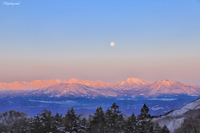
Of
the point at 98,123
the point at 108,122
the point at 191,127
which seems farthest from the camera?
the point at 191,127

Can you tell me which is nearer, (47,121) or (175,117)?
(47,121)

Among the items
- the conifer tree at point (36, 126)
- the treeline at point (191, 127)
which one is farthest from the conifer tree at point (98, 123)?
the treeline at point (191, 127)

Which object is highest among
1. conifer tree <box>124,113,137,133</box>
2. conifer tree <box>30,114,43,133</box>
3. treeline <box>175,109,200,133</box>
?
conifer tree <box>30,114,43,133</box>

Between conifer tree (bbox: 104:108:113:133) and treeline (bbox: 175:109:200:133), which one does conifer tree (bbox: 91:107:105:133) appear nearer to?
conifer tree (bbox: 104:108:113:133)

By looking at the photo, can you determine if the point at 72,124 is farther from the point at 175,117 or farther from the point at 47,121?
the point at 175,117

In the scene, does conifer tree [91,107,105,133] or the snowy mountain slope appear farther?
the snowy mountain slope

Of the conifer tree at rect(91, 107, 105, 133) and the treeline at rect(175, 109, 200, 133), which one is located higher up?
the conifer tree at rect(91, 107, 105, 133)

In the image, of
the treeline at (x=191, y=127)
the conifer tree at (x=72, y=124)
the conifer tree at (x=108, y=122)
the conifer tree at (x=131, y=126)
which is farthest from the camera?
the treeline at (x=191, y=127)

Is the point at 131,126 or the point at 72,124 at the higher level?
the point at 72,124

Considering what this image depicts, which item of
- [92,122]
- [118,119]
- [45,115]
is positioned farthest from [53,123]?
[118,119]

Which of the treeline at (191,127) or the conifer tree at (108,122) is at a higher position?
the conifer tree at (108,122)

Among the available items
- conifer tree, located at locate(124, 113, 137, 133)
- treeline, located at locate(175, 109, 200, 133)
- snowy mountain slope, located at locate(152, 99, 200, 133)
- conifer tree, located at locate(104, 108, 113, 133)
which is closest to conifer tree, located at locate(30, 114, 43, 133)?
conifer tree, located at locate(104, 108, 113, 133)

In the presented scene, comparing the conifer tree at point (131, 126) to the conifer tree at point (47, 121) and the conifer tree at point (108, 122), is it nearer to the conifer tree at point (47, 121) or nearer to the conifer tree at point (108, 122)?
the conifer tree at point (108, 122)

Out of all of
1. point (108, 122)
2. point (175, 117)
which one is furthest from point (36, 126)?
point (175, 117)
